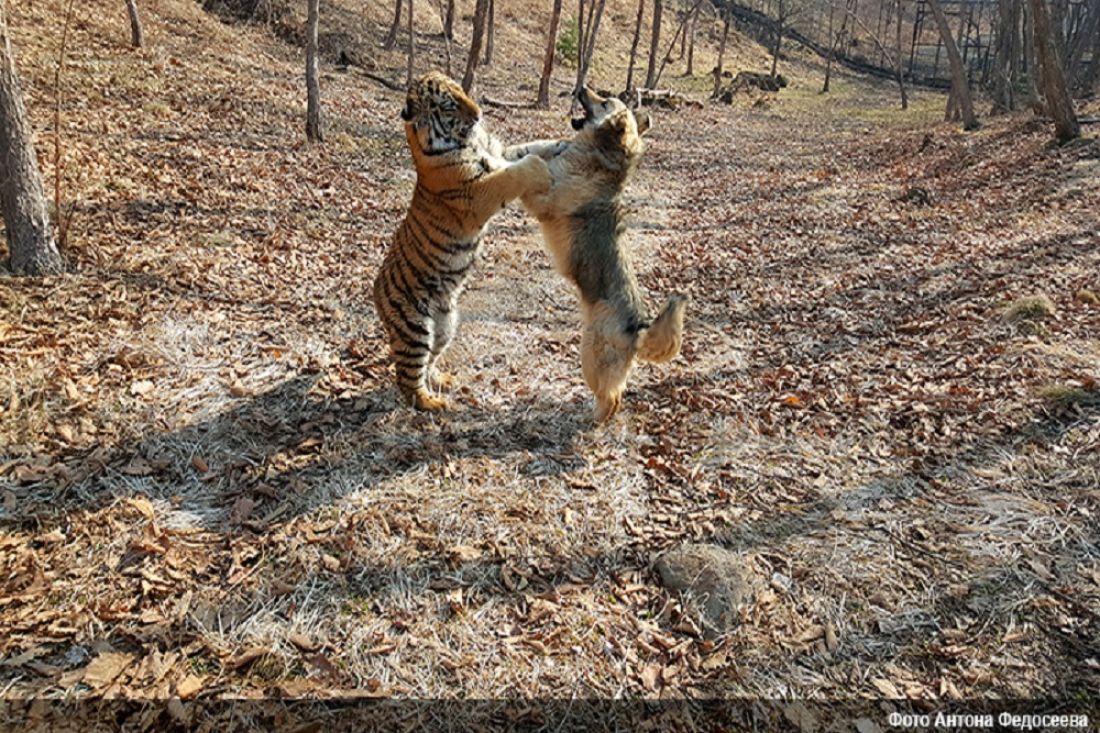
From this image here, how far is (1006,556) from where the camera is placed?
4.56 metres

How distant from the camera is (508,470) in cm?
550

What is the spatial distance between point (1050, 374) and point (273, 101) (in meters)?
16.2

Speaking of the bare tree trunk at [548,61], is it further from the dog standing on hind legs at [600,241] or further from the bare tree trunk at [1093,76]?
the bare tree trunk at [1093,76]

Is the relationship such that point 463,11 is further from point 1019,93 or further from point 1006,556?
point 1006,556

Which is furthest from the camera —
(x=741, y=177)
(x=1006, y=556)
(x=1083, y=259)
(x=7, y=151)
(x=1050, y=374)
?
(x=741, y=177)

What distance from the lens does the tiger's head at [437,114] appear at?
5.39 meters

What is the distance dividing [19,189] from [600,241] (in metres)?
5.76

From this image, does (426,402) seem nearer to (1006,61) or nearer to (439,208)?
(439,208)

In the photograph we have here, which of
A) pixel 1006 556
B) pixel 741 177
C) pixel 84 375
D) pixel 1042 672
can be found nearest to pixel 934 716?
pixel 1042 672

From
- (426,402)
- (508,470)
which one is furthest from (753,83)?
(508,470)

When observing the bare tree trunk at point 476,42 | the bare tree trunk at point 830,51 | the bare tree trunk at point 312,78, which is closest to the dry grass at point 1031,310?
the bare tree trunk at point 312,78

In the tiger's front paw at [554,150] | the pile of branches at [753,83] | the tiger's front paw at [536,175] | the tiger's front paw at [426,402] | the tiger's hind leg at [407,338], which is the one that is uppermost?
the pile of branches at [753,83]

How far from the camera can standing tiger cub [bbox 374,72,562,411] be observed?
17.8 ft

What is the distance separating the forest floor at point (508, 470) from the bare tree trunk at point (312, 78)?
3.34 metres
